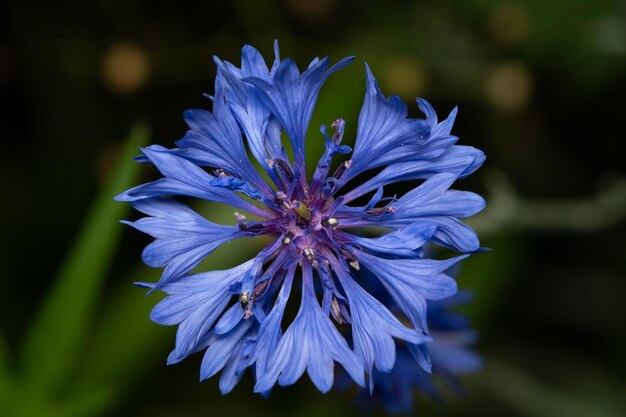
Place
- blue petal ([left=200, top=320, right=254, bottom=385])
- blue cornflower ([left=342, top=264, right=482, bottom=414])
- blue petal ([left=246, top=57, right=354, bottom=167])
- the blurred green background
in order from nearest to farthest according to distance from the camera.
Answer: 1. blue petal ([left=246, top=57, right=354, bottom=167])
2. blue petal ([left=200, top=320, right=254, bottom=385])
3. blue cornflower ([left=342, top=264, right=482, bottom=414])
4. the blurred green background

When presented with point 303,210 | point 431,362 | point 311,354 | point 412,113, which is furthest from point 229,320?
point 412,113

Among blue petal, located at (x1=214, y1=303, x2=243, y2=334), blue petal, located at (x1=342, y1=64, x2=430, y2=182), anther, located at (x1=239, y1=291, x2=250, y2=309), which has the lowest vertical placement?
blue petal, located at (x1=214, y1=303, x2=243, y2=334)

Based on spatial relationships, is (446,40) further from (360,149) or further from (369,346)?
(369,346)

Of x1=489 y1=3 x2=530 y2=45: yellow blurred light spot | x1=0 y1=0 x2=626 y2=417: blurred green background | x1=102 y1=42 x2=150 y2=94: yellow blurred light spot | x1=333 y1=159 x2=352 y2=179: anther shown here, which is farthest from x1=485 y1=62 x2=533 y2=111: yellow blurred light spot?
x1=333 y1=159 x2=352 y2=179: anther

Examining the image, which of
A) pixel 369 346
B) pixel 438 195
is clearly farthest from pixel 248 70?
pixel 369 346

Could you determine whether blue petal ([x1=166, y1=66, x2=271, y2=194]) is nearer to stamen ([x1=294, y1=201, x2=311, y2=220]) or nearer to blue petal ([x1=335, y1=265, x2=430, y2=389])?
stamen ([x1=294, y1=201, x2=311, y2=220])

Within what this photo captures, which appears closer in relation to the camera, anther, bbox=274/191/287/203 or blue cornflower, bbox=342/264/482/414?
anther, bbox=274/191/287/203

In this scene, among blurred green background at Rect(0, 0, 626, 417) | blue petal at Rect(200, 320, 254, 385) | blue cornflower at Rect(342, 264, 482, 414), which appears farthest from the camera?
blurred green background at Rect(0, 0, 626, 417)
